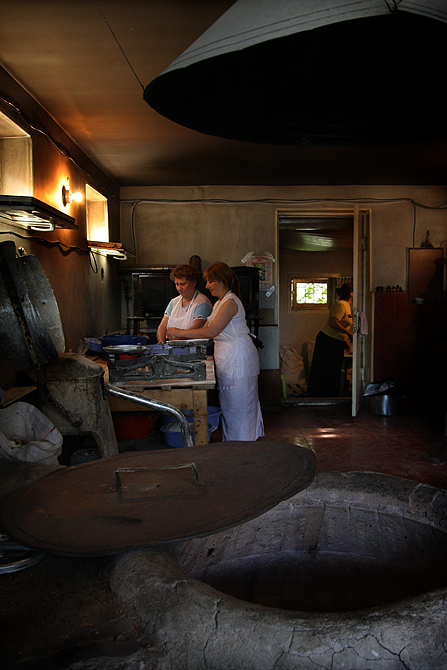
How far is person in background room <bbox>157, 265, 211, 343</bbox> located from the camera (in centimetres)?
469

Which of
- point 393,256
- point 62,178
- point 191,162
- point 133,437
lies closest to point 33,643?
point 133,437

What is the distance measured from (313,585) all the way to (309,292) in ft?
30.7

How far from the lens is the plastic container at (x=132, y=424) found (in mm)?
3832

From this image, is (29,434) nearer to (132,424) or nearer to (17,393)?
(17,393)

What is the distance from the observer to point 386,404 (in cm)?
635

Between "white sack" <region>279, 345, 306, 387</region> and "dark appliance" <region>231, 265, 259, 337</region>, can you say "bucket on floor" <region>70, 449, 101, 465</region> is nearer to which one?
"dark appliance" <region>231, 265, 259, 337</region>

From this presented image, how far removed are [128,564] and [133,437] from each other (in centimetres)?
269

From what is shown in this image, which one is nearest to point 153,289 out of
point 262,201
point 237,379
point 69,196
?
point 69,196

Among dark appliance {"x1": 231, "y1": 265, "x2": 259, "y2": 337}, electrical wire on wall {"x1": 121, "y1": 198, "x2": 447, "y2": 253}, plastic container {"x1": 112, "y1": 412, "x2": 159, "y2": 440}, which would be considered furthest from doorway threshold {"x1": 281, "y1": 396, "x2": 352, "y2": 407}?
plastic container {"x1": 112, "y1": 412, "x2": 159, "y2": 440}

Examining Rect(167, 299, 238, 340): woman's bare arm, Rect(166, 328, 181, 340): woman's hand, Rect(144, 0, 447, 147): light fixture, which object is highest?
Rect(144, 0, 447, 147): light fixture

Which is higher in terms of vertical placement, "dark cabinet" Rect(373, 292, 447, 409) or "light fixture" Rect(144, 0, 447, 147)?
"light fixture" Rect(144, 0, 447, 147)

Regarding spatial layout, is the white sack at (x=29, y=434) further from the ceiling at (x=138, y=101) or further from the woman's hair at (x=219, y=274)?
the woman's hair at (x=219, y=274)

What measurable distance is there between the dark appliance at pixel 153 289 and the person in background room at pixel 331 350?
297 cm

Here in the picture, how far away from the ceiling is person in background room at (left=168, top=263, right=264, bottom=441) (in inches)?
61.2
